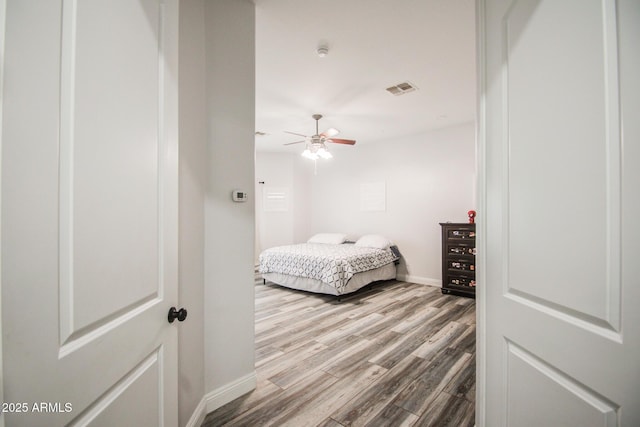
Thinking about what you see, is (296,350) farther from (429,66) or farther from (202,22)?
(429,66)

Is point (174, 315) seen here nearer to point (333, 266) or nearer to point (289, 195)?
point (333, 266)

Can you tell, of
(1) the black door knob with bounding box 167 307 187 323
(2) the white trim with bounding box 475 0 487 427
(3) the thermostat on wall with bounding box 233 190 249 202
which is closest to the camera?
(1) the black door knob with bounding box 167 307 187 323

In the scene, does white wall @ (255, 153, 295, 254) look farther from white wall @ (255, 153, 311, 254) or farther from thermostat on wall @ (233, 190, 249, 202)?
thermostat on wall @ (233, 190, 249, 202)

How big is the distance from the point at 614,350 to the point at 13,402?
1.21 metres

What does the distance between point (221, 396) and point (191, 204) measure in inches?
50.1

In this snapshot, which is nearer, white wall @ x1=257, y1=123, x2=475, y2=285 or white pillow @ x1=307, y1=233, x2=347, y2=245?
white wall @ x1=257, y1=123, x2=475, y2=285

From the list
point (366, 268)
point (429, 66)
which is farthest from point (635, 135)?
point (366, 268)

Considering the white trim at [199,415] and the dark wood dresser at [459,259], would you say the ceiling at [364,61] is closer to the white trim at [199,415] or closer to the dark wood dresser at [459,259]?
the dark wood dresser at [459,259]

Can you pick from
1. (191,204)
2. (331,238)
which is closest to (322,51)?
(191,204)

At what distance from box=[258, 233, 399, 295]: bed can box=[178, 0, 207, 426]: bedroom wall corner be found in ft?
8.11

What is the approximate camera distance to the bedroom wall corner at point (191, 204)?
1.39 meters

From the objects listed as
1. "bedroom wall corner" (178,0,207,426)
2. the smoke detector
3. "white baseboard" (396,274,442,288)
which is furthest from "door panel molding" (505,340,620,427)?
"white baseboard" (396,274,442,288)

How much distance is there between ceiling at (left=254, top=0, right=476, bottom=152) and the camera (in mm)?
2002

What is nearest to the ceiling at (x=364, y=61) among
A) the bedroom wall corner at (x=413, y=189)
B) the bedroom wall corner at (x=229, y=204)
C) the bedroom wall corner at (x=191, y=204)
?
the bedroom wall corner at (x=229, y=204)
